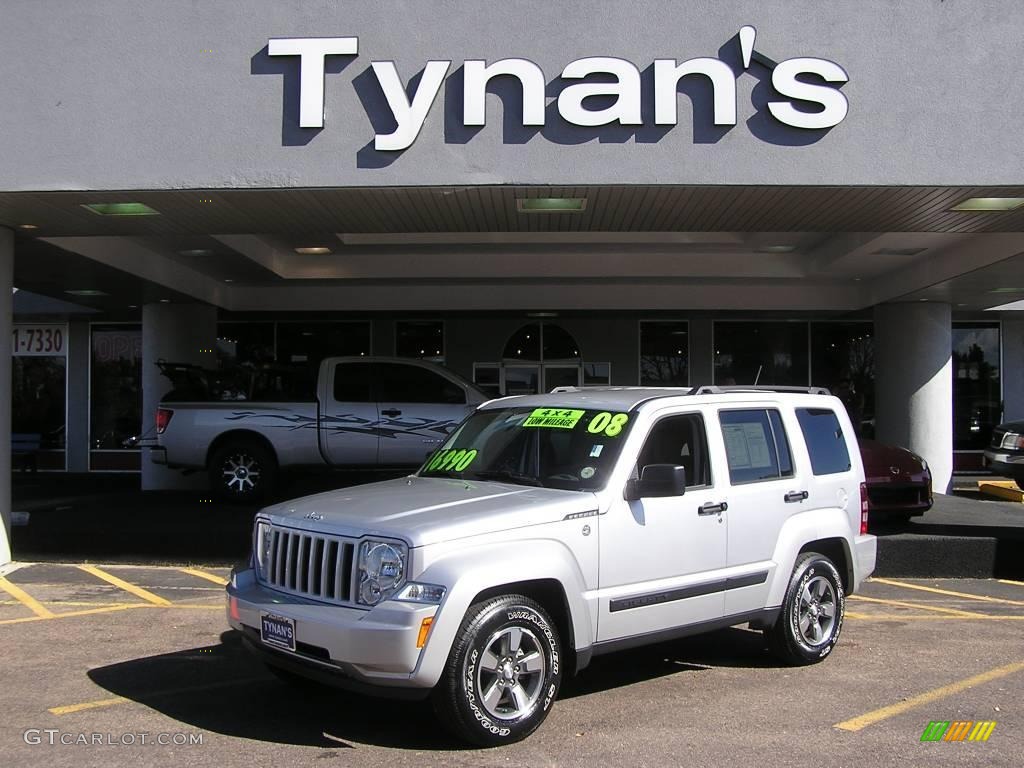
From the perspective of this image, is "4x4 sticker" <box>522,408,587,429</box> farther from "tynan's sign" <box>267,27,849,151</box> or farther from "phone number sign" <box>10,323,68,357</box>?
"phone number sign" <box>10,323,68,357</box>

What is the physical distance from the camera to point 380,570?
15.4 feet

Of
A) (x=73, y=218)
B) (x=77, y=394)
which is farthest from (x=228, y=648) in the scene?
(x=77, y=394)

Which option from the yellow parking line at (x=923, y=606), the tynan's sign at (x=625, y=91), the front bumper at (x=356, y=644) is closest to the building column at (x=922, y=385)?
the yellow parking line at (x=923, y=606)

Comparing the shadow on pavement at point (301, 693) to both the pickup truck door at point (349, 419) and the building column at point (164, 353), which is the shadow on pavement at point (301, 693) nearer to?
the pickup truck door at point (349, 419)

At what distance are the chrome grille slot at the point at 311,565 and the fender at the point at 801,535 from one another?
293 cm

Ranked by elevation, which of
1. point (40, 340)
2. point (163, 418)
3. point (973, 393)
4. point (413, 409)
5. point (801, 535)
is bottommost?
point (801, 535)

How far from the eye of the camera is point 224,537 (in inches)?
403

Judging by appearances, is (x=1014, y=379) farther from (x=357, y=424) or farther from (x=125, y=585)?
(x=125, y=585)

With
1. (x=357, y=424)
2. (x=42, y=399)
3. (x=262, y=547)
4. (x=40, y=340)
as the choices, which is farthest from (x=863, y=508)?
(x=40, y=340)

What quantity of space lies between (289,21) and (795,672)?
271 inches

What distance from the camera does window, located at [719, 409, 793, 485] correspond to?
6172 millimetres

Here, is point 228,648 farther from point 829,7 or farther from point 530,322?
point 530,322

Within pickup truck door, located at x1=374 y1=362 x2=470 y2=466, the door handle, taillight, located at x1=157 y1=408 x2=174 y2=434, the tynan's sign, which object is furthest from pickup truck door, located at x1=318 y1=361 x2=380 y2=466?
the door handle

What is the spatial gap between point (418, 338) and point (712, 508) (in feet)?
44.1
